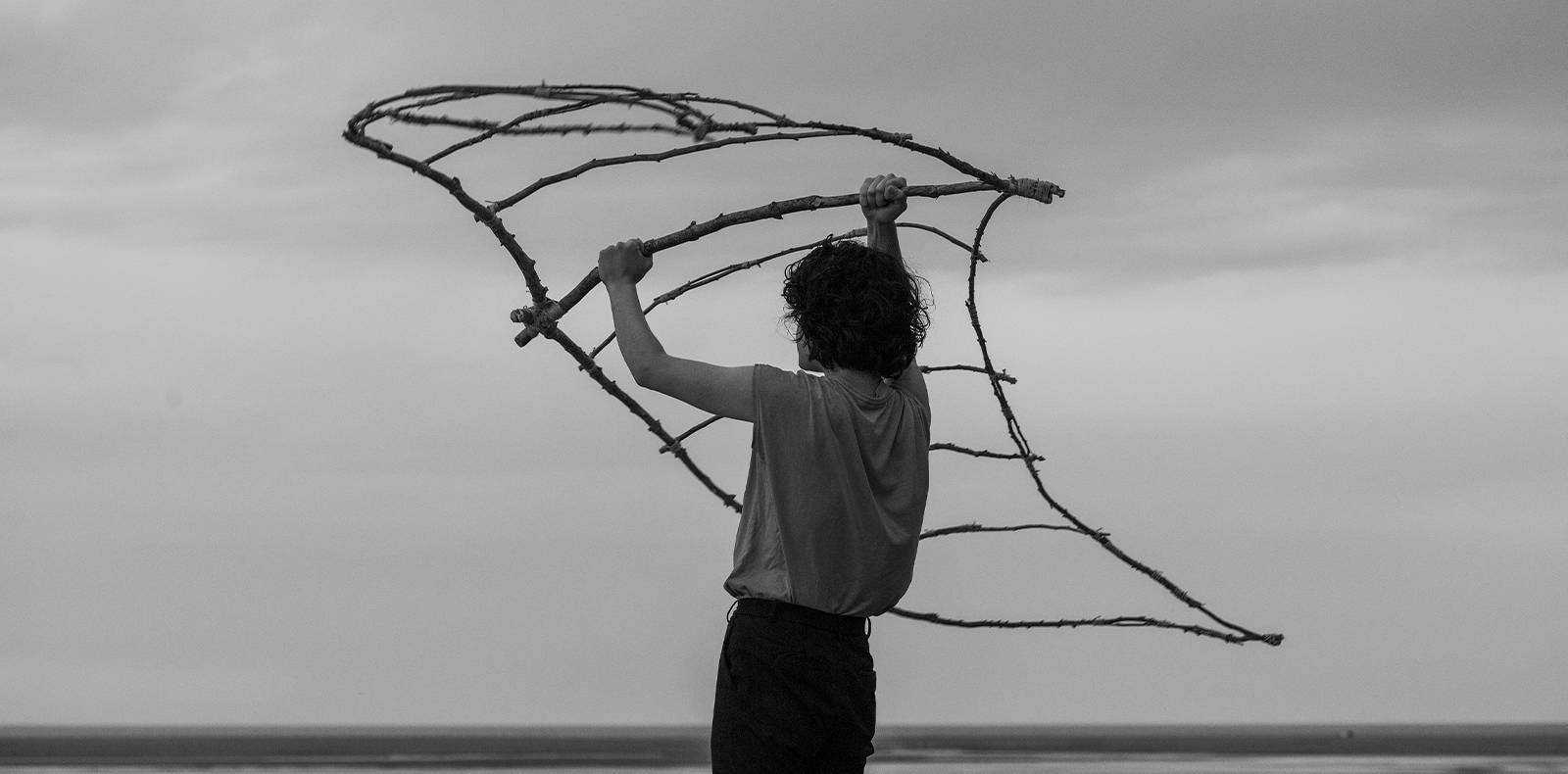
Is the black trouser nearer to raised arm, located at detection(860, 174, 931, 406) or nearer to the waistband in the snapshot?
the waistband

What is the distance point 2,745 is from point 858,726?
171 inches

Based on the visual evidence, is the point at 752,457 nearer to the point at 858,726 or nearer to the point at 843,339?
the point at 843,339

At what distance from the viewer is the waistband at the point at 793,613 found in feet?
4.96

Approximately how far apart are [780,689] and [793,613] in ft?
0.25

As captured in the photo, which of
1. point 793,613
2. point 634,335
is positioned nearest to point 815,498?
point 793,613

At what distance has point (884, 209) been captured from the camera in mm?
1721

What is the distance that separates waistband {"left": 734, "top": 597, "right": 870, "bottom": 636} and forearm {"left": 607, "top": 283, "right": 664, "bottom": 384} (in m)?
0.27

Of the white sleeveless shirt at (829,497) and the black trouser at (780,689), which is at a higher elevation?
the white sleeveless shirt at (829,497)

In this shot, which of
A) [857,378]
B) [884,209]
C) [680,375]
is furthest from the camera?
[884,209]

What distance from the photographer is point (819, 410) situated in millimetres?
1479

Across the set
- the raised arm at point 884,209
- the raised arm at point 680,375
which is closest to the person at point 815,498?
the raised arm at point 680,375

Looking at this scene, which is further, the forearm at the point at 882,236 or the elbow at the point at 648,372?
the forearm at the point at 882,236

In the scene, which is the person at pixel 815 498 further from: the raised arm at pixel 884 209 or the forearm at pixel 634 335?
the raised arm at pixel 884 209

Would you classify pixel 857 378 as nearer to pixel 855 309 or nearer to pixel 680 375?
pixel 855 309
